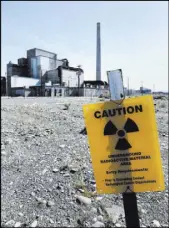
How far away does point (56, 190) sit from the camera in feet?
15.8

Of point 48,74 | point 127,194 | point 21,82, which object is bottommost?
point 127,194

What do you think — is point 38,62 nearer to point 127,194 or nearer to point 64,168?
point 64,168

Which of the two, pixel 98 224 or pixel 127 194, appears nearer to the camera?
pixel 127 194

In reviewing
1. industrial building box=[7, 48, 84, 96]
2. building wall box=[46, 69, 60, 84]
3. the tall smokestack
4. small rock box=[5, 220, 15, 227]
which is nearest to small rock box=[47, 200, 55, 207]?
small rock box=[5, 220, 15, 227]

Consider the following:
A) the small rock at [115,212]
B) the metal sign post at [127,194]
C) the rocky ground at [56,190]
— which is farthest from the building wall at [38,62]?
the metal sign post at [127,194]

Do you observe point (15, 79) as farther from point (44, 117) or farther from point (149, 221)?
point (149, 221)

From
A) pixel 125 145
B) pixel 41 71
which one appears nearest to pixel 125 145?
pixel 125 145

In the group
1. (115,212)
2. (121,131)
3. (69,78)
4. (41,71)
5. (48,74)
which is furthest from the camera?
(69,78)

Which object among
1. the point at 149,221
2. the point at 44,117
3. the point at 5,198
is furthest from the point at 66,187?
the point at 44,117

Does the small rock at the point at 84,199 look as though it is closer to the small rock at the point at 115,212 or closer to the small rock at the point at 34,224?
the small rock at the point at 115,212

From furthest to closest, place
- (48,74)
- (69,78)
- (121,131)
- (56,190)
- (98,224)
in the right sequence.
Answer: (69,78), (48,74), (56,190), (98,224), (121,131)

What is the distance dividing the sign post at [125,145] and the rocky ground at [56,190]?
101 inches

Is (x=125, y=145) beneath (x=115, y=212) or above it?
above

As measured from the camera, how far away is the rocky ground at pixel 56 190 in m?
4.12
